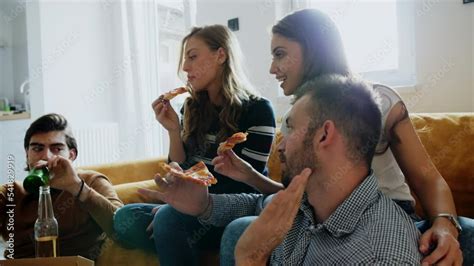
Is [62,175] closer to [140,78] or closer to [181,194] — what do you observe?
[181,194]

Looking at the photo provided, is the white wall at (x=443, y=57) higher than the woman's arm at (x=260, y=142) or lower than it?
higher

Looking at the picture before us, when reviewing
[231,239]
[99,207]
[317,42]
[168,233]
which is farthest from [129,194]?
[317,42]

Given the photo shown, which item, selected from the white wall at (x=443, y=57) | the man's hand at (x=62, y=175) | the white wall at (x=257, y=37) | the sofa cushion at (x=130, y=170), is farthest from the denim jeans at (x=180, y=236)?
the white wall at (x=257, y=37)

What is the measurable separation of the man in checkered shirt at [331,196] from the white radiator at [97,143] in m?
2.93

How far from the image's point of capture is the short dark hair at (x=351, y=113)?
0.88 m

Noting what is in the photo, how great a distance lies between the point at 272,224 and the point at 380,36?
211 cm

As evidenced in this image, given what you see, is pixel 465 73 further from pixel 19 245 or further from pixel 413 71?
pixel 19 245

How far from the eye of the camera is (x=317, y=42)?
4.31 feet

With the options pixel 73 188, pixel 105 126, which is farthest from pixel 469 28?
pixel 105 126

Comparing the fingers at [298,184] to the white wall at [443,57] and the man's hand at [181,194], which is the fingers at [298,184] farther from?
the white wall at [443,57]

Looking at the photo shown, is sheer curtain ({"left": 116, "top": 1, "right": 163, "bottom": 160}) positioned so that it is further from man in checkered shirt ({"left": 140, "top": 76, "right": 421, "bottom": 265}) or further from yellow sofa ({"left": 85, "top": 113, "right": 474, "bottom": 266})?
man in checkered shirt ({"left": 140, "top": 76, "right": 421, "bottom": 265})

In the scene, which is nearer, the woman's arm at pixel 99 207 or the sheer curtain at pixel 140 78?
the woman's arm at pixel 99 207

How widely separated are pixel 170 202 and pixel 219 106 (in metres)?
0.55

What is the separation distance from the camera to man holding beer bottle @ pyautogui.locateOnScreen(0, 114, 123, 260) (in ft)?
4.85
